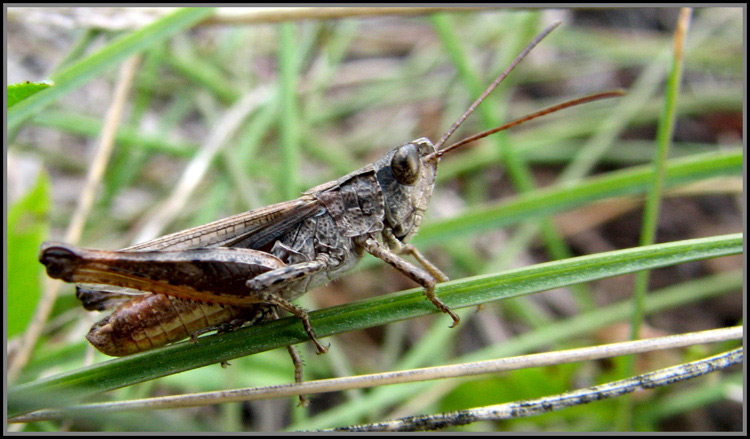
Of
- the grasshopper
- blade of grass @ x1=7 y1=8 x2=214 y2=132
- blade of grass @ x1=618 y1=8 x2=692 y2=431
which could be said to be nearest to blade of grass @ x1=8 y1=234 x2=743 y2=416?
the grasshopper

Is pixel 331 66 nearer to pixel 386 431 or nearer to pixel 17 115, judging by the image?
pixel 17 115

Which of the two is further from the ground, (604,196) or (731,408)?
(604,196)

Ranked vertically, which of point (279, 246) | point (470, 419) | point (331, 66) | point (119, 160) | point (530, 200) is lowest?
point (470, 419)

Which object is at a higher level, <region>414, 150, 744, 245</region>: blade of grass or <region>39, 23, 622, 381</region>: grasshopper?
<region>414, 150, 744, 245</region>: blade of grass

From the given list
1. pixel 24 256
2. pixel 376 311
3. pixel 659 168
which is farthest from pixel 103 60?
pixel 659 168

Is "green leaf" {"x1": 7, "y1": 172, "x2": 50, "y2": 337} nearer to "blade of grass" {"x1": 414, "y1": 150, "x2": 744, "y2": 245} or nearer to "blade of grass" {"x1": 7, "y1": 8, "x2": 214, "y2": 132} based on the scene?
"blade of grass" {"x1": 7, "y1": 8, "x2": 214, "y2": 132}

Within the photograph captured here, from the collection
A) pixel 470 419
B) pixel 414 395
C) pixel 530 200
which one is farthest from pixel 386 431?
pixel 530 200

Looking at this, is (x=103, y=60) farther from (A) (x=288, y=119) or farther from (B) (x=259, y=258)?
(B) (x=259, y=258)
